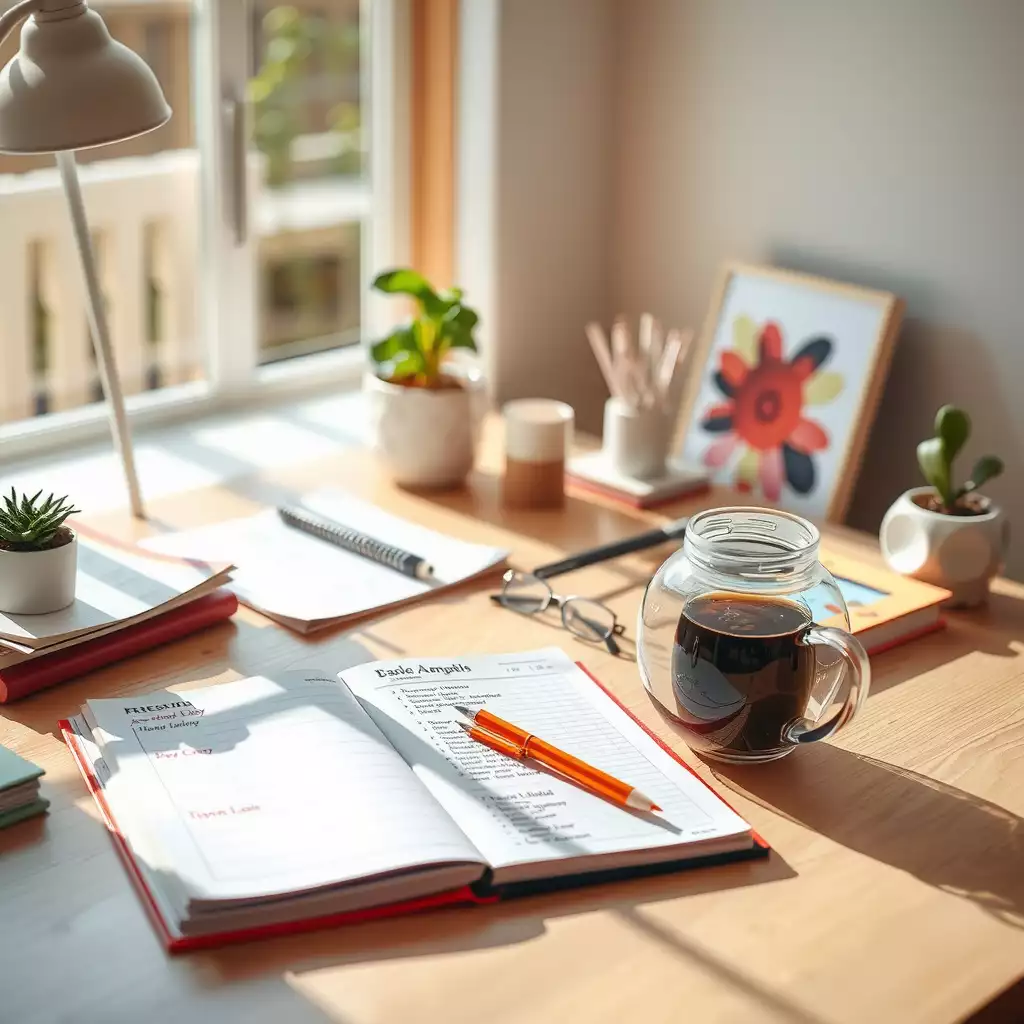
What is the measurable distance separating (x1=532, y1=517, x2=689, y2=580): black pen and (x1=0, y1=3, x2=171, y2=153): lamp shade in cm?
55

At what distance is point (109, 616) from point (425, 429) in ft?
1.70

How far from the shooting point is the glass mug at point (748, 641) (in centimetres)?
99

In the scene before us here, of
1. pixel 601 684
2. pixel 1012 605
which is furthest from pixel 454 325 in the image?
pixel 1012 605

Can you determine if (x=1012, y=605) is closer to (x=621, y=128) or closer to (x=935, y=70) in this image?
(x=935, y=70)

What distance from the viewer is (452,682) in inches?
44.6

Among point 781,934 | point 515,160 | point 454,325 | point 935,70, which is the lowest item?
point 781,934

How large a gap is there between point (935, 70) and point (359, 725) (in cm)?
111

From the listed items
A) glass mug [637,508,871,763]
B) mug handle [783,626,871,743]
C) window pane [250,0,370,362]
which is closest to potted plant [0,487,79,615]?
glass mug [637,508,871,763]

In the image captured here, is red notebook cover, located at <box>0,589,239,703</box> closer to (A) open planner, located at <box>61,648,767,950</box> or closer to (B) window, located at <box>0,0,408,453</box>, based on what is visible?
(A) open planner, located at <box>61,648,767,950</box>

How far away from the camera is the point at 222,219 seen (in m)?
1.83

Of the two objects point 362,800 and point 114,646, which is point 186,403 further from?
point 362,800

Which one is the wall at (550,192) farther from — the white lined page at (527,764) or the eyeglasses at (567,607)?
the white lined page at (527,764)

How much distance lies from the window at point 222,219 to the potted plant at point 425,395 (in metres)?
0.36

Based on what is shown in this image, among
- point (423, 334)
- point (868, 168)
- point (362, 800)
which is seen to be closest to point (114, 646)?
point (362, 800)
